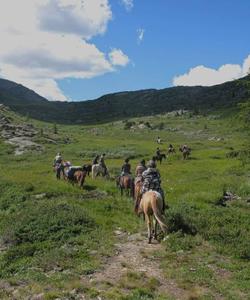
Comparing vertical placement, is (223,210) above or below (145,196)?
below

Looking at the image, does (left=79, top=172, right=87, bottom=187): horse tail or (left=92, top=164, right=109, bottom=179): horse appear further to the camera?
(left=92, top=164, right=109, bottom=179): horse

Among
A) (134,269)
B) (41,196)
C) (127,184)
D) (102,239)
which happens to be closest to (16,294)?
(134,269)

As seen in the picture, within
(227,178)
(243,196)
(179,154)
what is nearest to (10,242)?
(243,196)

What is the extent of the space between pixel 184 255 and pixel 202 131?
4820 inches

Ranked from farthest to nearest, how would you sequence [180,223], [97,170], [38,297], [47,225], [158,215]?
[97,170] → [47,225] → [180,223] → [158,215] → [38,297]

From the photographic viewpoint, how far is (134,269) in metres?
16.6

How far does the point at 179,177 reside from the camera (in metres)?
44.8

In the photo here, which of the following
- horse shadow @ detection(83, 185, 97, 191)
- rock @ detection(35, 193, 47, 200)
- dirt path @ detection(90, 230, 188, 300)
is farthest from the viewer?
horse shadow @ detection(83, 185, 97, 191)

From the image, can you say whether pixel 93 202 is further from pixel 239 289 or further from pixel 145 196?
pixel 239 289

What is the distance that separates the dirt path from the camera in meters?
14.9

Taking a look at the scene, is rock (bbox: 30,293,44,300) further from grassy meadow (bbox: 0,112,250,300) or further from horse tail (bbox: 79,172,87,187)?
horse tail (bbox: 79,172,87,187)

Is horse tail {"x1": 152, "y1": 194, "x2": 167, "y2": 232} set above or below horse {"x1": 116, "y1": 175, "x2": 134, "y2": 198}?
above

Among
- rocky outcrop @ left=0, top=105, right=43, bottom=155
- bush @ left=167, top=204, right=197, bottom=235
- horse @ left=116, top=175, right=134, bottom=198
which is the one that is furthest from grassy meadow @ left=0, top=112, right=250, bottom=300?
rocky outcrop @ left=0, top=105, right=43, bottom=155

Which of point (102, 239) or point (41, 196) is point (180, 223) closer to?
point (102, 239)
